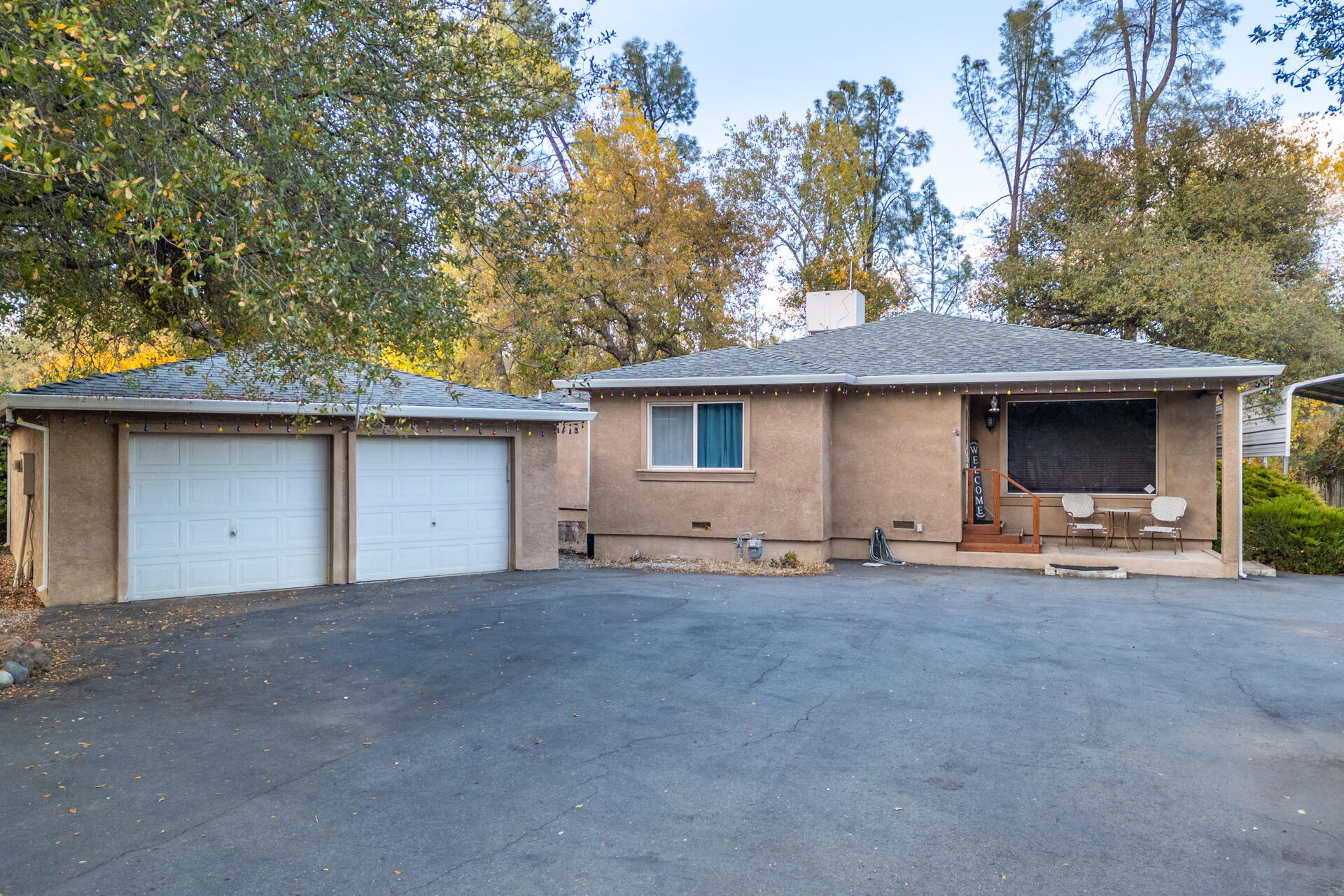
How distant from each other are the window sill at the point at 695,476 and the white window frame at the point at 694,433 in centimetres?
6

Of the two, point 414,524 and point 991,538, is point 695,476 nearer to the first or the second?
point 414,524

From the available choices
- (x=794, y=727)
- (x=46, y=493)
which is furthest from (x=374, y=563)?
(x=794, y=727)

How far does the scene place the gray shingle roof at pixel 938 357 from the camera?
39.0 feet

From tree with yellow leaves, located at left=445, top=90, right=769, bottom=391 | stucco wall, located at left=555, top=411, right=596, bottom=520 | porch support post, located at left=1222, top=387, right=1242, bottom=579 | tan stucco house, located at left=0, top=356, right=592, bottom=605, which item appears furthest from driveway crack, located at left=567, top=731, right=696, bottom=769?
tree with yellow leaves, located at left=445, top=90, right=769, bottom=391

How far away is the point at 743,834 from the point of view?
12.2 ft

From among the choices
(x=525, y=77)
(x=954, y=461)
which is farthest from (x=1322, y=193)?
(x=525, y=77)

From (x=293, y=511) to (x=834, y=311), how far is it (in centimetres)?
1148

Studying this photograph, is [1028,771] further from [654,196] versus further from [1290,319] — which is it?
[654,196]

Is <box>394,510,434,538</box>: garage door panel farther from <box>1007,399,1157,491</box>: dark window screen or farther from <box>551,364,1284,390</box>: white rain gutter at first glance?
<box>1007,399,1157,491</box>: dark window screen

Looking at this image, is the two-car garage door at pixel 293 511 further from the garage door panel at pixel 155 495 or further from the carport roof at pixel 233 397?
the carport roof at pixel 233 397

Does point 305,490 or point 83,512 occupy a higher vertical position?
point 305,490

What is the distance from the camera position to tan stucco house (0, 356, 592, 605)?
9383 mm

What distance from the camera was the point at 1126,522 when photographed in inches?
510

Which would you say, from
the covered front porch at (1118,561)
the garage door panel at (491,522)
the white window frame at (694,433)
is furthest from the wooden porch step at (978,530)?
the garage door panel at (491,522)
